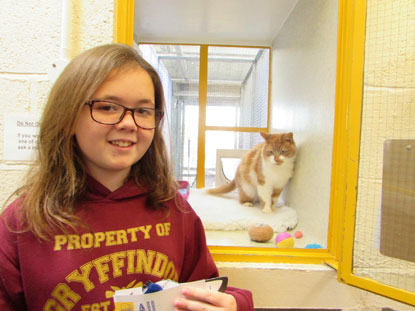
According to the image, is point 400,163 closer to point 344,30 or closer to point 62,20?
point 344,30

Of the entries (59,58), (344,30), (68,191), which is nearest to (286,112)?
(344,30)

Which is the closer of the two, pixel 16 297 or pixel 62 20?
pixel 16 297

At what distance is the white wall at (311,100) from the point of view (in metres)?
1.08

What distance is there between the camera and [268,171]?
1468mm

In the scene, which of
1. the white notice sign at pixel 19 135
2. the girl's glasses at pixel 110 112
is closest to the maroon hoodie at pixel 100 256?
the girl's glasses at pixel 110 112

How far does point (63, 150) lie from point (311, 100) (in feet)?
3.77

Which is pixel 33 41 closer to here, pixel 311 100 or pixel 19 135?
pixel 19 135

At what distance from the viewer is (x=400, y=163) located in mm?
760

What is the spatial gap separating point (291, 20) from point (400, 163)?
121 centimetres

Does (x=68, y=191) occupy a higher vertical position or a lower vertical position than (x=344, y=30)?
lower

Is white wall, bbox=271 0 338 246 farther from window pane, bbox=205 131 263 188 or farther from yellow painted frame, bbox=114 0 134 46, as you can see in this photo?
yellow painted frame, bbox=114 0 134 46

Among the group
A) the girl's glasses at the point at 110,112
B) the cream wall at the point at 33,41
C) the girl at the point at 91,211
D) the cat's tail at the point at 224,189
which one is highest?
the cream wall at the point at 33,41

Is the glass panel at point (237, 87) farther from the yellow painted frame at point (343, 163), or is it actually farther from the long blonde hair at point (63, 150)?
the long blonde hair at point (63, 150)

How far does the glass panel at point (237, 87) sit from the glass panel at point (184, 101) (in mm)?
129
